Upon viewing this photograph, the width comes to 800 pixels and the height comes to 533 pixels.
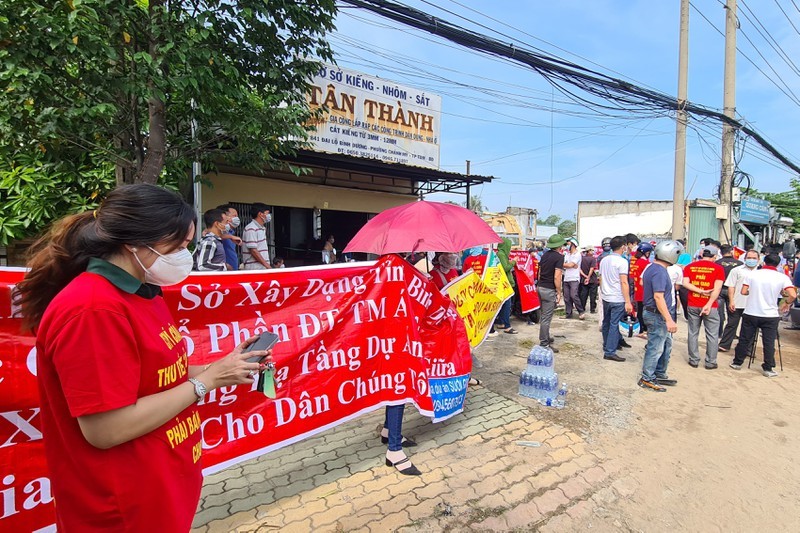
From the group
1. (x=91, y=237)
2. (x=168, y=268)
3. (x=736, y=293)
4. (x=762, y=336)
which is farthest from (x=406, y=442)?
(x=736, y=293)

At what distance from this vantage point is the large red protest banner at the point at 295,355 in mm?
1811

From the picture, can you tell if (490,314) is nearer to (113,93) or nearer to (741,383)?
(741,383)

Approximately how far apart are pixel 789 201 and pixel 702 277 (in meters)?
27.2

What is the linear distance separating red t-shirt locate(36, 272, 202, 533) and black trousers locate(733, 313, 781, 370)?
7190 mm

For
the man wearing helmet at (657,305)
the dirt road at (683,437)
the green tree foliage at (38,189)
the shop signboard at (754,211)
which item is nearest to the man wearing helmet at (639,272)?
the dirt road at (683,437)

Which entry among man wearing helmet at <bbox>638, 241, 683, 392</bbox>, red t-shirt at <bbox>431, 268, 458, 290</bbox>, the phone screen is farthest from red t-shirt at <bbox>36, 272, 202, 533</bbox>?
man wearing helmet at <bbox>638, 241, 683, 392</bbox>

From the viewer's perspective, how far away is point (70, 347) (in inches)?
42.5

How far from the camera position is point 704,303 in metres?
5.91

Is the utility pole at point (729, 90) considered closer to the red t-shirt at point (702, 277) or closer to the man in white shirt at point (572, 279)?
the man in white shirt at point (572, 279)

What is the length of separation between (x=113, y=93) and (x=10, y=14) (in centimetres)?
66

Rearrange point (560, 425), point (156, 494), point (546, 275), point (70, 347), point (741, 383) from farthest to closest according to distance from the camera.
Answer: point (546, 275), point (741, 383), point (560, 425), point (156, 494), point (70, 347)

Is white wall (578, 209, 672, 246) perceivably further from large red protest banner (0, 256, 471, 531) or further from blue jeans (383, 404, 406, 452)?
blue jeans (383, 404, 406, 452)

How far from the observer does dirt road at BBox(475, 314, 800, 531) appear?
2.72m

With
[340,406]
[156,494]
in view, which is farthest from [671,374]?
[156,494]
